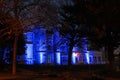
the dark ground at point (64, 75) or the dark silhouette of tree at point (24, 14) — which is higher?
the dark silhouette of tree at point (24, 14)

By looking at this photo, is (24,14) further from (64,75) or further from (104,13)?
(104,13)

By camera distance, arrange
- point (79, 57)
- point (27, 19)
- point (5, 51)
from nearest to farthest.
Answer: point (27, 19) → point (5, 51) → point (79, 57)

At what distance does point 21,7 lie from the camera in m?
37.2

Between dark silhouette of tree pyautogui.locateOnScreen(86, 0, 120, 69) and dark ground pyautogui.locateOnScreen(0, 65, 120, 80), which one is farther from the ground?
dark silhouette of tree pyautogui.locateOnScreen(86, 0, 120, 69)

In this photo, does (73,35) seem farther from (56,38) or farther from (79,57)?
(79,57)

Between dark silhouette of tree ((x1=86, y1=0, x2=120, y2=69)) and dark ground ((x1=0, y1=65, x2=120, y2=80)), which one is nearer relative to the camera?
dark silhouette of tree ((x1=86, y1=0, x2=120, y2=69))

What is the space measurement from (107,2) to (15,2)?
15.0m

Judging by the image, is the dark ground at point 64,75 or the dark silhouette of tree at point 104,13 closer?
the dark silhouette of tree at point 104,13

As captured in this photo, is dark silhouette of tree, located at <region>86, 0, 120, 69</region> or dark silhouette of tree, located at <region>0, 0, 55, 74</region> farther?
dark silhouette of tree, located at <region>0, 0, 55, 74</region>

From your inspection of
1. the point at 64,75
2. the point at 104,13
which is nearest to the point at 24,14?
the point at 64,75

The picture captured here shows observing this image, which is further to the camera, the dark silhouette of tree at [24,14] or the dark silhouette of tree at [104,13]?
the dark silhouette of tree at [24,14]

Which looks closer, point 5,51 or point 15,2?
point 15,2

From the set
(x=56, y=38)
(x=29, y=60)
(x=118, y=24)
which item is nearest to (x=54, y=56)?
(x=29, y=60)

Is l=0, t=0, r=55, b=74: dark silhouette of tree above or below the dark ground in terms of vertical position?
above
